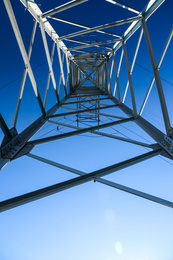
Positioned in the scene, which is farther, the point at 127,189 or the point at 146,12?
the point at 146,12

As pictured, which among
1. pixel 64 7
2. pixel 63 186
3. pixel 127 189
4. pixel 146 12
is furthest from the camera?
pixel 64 7

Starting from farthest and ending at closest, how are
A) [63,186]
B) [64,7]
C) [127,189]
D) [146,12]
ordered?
1. [64,7]
2. [146,12]
3. [127,189]
4. [63,186]

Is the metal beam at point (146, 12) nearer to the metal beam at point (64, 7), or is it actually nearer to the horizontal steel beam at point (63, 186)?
the metal beam at point (64, 7)

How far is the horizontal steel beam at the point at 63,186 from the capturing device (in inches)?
75.4

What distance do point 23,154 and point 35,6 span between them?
478 cm

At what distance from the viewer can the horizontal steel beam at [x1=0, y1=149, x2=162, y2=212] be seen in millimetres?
1916

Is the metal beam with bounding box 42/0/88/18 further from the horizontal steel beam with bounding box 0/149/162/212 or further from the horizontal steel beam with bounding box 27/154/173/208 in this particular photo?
the horizontal steel beam with bounding box 0/149/162/212

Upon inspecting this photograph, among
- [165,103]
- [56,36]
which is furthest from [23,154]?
[56,36]

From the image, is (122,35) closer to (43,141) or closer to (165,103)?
(165,103)

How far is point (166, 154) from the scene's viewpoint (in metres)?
2.98

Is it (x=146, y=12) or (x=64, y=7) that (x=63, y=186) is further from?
(x=146, y=12)

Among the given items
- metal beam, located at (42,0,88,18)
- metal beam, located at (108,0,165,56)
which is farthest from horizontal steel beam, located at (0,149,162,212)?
metal beam, located at (42,0,88,18)

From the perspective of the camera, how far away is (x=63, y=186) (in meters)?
2.27

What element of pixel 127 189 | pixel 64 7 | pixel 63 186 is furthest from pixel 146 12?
pixel 63 186
